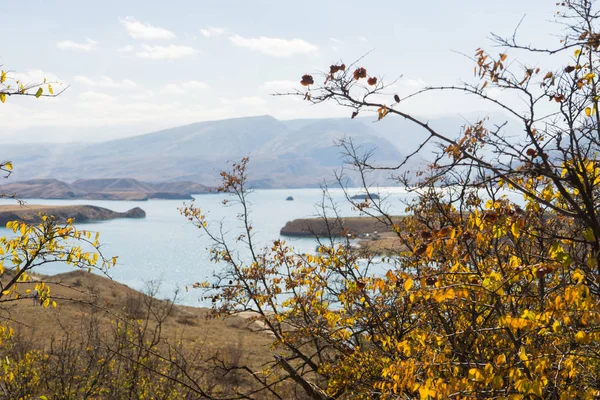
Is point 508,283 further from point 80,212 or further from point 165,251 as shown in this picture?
point 80,212

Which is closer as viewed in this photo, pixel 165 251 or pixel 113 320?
pixel 113 320

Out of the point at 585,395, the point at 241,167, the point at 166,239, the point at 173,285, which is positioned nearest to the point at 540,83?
the point at 585,395

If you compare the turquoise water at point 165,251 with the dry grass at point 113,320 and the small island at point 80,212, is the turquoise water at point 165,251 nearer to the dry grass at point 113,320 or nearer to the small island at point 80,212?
the dry grass at point 113,320

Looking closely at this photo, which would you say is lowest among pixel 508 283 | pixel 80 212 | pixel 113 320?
pixel 80 212

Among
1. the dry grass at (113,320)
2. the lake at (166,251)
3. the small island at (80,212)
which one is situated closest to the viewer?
the dry grass at (113,320)

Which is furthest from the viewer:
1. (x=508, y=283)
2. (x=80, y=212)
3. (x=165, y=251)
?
(x=80, y=212)

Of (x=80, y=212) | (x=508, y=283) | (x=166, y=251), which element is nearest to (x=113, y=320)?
(x=508, y=283)

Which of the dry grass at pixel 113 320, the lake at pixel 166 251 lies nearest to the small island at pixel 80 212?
the lake at pixel 166 251

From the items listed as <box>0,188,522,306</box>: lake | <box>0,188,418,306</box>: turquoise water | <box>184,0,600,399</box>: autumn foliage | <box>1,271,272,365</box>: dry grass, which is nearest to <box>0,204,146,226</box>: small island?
<box>0,188,522,306</box>: lake

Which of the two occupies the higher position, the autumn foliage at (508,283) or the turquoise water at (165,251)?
the autumn foliage at (508,283)

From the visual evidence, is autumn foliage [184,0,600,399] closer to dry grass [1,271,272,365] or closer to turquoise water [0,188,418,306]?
dry grass [1,271,272,365]

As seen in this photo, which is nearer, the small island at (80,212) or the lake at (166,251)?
the lake at (166,251)

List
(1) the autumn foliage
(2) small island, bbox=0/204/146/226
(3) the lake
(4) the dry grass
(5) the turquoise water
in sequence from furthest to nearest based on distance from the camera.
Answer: (2) small island, bbox=0/204/146/226 → (5) the turquoise water → (3) the lake → (4) the dry grass → (1) the autumn foliage

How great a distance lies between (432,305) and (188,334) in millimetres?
29944
